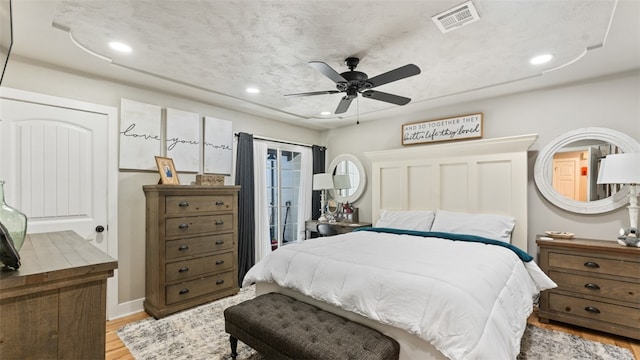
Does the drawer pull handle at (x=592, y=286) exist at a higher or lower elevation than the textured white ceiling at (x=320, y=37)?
lower

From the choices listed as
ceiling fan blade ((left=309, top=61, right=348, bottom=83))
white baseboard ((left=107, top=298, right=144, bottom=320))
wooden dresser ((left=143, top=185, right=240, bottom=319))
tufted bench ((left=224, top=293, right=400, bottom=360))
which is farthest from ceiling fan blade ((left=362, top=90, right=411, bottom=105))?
white baseboard ((left=107, top=298, right=144, bottom=320))

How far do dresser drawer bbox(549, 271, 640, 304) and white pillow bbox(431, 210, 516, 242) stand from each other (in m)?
0.56

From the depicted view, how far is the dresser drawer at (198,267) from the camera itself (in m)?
3.04

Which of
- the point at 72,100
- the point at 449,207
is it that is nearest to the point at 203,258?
the point at 72,100

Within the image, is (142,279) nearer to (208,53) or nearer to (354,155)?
(208,53)

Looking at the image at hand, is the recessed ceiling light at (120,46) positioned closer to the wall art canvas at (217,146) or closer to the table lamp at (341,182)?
the wall art canvas at (217,146)

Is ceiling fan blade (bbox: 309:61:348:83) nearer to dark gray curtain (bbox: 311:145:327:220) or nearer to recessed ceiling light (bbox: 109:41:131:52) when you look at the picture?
recessed ceiling light (bbox: 109:41:131:52)

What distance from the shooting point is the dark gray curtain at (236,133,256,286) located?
407 cm

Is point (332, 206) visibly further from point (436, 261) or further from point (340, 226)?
point (436, 261)

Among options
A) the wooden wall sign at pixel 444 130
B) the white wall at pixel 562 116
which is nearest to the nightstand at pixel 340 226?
the wooden wall sign at pixel 444 130

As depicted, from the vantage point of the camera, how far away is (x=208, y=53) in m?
2.47

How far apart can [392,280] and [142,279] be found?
2852 millimetres

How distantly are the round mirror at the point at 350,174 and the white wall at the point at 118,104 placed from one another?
2479 millimetres

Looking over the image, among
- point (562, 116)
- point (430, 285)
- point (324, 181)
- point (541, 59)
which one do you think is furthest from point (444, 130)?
point (430, 285)
